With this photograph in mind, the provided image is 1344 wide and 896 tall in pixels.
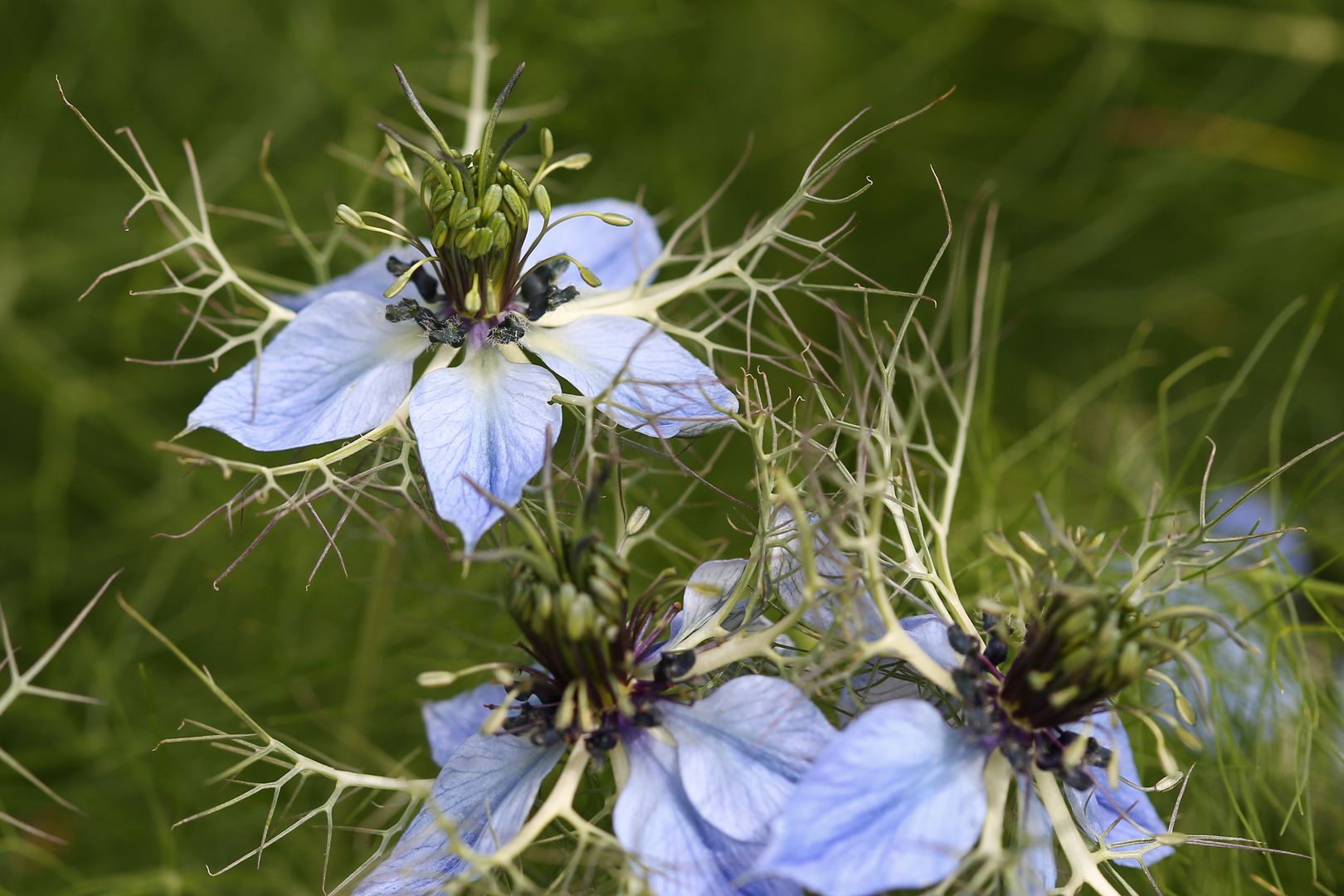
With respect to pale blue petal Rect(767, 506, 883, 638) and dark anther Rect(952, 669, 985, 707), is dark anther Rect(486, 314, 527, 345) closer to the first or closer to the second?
pale blue petal Rect(767, 506, 883, 638)

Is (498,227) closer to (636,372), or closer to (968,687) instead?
(636,372)

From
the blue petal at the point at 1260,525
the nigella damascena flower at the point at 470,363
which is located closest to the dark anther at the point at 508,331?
the nigella damascena flower at the point at 470,363

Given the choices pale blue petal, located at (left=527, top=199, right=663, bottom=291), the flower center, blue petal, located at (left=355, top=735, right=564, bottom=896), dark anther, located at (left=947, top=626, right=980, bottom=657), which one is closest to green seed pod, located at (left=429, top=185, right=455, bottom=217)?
pale blue petal, located at (left=527, top=199, right=663, bottom=291)

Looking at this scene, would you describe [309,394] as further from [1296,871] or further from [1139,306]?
[1139,306]

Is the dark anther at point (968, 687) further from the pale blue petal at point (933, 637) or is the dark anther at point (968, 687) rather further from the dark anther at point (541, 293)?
the dark anther at point (541, 293)

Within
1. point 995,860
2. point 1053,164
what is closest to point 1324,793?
point 995,860
